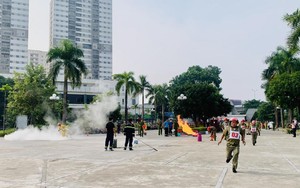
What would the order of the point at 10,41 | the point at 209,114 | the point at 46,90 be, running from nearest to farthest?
the point at 46,90
the point at 209,114
the point at 10,41

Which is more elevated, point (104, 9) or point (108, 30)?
point (104, 9)

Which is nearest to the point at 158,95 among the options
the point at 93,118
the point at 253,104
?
the point at 93,118

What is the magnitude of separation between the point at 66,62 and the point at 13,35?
118m

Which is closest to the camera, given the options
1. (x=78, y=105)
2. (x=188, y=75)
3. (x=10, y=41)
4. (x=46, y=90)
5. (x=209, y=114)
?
(x=46, y=90)

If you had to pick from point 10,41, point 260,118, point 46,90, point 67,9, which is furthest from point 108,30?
point 46,90

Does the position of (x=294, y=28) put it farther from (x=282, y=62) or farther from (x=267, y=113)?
(x=267, y=113)

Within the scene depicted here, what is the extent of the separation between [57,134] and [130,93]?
26.0 meters

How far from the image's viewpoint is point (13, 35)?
144 m

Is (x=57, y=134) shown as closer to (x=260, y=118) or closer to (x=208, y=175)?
(x=208, y=175)

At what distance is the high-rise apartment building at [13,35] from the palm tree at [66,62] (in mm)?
110358

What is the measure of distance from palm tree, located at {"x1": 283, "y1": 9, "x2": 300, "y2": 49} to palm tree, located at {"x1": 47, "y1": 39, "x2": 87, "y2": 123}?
23.7 m

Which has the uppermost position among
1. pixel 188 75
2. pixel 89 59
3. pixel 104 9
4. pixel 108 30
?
pixel 104 9

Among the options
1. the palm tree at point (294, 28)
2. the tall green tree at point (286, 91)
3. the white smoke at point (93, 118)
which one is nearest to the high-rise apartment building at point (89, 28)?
the white smoke at point (93, 118)

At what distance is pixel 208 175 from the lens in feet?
28.6
